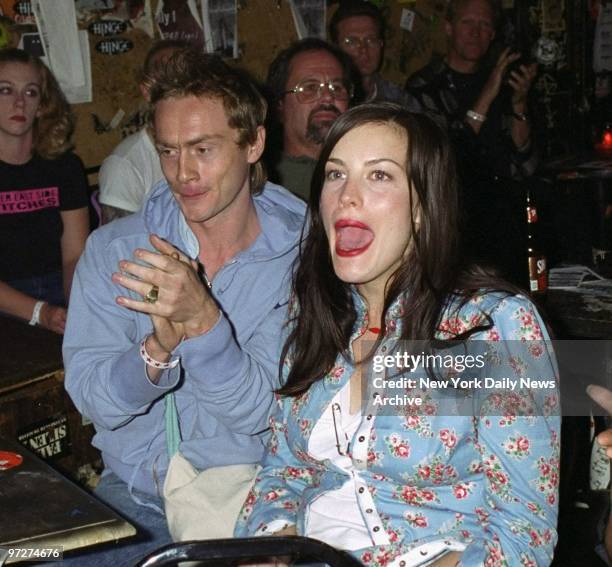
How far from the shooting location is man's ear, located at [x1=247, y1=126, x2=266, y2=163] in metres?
2.25

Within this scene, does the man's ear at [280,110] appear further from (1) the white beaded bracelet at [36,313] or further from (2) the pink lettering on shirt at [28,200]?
(1) the white beaded bracelet at [36,313]

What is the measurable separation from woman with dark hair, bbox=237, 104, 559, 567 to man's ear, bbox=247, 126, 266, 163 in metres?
0.36

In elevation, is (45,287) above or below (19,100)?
below

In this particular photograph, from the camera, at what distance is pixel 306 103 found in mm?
3547

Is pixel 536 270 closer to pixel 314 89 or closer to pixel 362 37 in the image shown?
pixel 314 89

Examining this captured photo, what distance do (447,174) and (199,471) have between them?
0.88m

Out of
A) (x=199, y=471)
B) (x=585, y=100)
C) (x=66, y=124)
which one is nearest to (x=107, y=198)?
(x=66, y=124)

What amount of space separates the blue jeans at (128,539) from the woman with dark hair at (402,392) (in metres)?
0.30

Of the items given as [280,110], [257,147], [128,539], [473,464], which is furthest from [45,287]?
[473,464]

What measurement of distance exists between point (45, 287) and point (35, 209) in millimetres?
314

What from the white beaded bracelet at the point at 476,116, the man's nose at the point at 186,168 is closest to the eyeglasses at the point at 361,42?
the white beaded bracelet at the point at 476,116

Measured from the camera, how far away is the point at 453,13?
5.41 meters

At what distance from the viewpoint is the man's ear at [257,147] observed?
2250 millimetres

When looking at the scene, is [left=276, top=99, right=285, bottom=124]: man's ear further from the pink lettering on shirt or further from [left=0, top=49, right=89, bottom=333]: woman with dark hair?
the pink lettering on shirt
